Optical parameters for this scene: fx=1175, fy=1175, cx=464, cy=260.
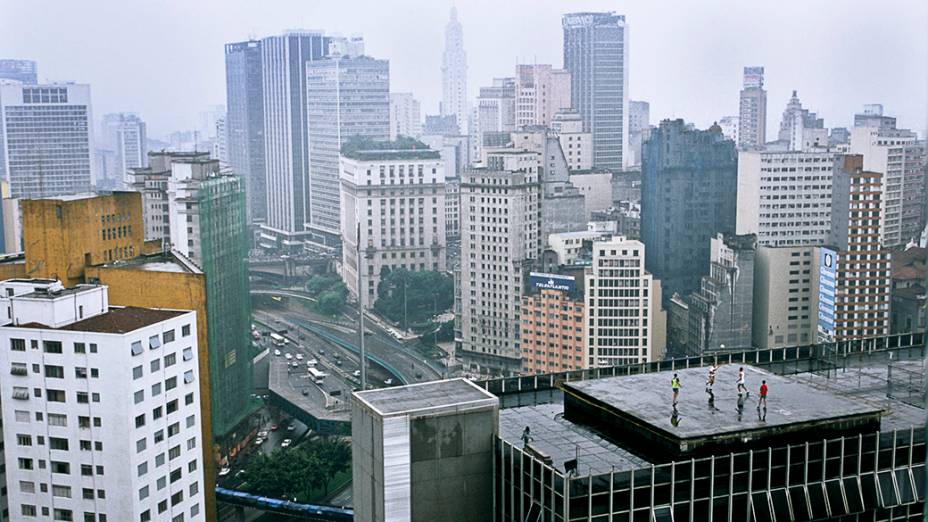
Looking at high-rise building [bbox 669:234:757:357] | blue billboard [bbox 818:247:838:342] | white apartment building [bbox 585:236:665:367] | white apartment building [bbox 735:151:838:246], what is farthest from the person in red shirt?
white apartment building [bbox 735:151:838:246]

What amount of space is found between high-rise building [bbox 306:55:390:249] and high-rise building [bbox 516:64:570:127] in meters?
3.13

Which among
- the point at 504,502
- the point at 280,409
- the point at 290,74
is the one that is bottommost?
the point at 280,409

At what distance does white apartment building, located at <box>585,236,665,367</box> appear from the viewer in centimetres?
1245

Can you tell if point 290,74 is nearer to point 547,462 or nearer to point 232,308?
point 232,308

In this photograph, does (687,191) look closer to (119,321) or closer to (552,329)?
(552,329)

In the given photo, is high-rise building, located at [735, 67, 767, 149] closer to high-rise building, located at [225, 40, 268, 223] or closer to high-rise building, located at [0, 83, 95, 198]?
high-rise building, located at [225, 40, 268, 223]

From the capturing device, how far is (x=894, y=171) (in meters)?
14.9

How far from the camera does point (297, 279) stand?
2112 cm

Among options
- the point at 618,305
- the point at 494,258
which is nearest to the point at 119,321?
the point at 618,305

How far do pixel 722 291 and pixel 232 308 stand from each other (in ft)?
18.6

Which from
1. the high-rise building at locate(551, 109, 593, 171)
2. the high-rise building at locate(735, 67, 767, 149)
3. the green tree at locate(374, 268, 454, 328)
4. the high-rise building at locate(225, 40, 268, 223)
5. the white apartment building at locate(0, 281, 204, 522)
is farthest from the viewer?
the high-rise building at locate(225, 40, 268, 223)

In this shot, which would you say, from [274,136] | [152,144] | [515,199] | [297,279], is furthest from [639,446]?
[274,136]

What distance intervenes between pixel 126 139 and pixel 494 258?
1214 centimetres

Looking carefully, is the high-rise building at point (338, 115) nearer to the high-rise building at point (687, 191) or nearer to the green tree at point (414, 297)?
the green tree at point (414, 297)
